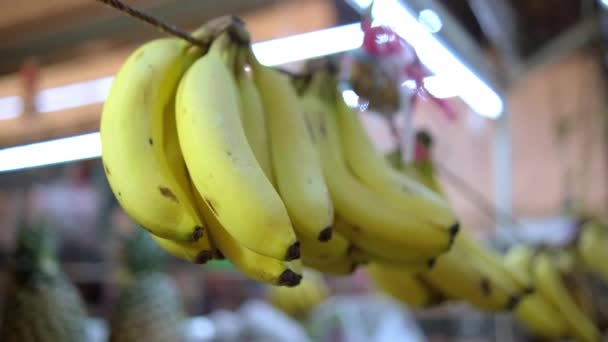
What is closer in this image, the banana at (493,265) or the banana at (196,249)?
the banana at (196,249)

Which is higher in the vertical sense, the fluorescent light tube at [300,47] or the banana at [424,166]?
the fluorescent light tube at [300,47]

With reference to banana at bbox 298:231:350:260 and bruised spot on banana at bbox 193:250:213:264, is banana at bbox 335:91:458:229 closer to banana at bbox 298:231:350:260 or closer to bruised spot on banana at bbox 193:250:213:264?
banana at bbox 298:231:350:260

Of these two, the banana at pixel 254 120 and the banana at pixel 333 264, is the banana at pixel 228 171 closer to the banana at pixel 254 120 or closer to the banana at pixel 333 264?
the banana at pixel 254 120

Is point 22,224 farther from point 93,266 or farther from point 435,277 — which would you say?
point 93,266

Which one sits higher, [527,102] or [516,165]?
[527,102]

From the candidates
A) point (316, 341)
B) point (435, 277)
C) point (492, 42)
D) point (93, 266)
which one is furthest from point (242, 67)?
point (93, 266)

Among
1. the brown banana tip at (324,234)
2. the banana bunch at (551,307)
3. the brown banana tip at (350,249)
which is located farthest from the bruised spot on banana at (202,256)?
the banana bunch at (551,307)

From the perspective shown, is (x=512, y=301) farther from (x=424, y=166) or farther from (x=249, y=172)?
(x=249, y=172)
